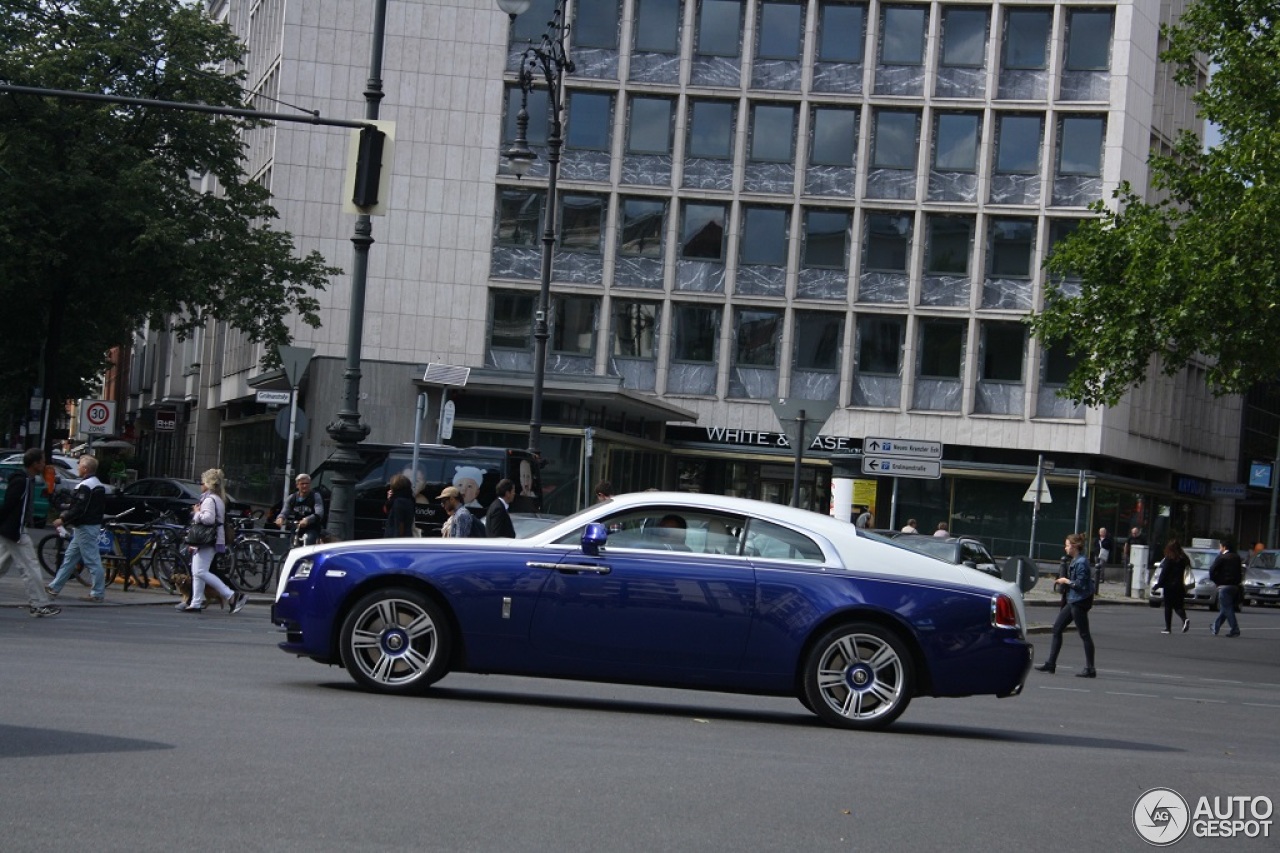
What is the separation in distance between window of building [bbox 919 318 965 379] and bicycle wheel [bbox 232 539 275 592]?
112 feet

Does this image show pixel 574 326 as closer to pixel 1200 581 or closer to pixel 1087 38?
pixel 1087 38

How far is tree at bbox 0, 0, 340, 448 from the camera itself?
137 ft

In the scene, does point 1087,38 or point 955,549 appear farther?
point 1087,38

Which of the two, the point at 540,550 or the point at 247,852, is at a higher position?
the point at 540,550

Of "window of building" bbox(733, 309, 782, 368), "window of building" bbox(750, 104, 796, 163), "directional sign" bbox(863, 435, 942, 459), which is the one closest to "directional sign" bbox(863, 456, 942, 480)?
"directional sign" bbox(863, 435, 942, 459)

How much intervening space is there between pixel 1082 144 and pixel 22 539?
4276 cm

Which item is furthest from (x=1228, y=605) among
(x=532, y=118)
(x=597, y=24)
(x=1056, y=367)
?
(x=597, y=24)

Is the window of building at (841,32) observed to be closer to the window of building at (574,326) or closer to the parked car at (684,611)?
the window of building at (574,326)

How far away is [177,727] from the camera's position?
Answer: 10242mm

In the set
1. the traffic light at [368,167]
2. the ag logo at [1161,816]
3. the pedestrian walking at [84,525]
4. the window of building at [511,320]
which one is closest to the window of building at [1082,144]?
the window of building at [511,320]

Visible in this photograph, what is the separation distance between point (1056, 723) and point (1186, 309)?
66.3ft

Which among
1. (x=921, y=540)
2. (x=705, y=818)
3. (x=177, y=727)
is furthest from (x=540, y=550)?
(x=921, y=540)

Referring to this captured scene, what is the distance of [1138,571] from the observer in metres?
53.7

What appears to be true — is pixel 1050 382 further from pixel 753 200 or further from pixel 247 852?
pixel 247 852
